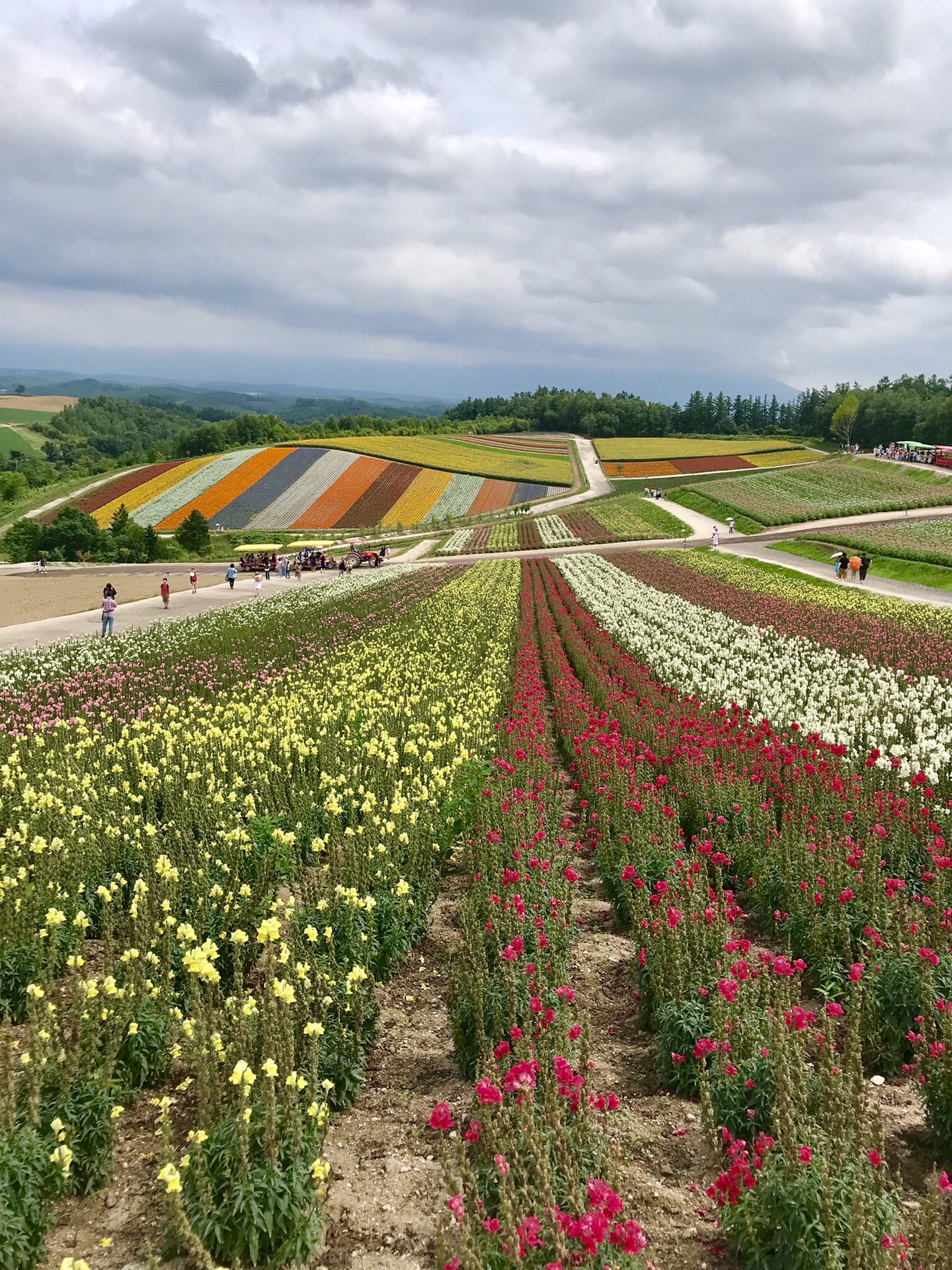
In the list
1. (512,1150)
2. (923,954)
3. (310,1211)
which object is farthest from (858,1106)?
(310,1211)

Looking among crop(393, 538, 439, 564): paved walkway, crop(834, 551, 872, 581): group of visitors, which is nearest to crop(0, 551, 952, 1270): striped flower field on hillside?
crop(834, 551, 872, 581): group of visitors

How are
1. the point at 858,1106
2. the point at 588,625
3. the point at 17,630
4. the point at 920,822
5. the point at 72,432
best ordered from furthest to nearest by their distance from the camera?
the point at 72,432, the point at 17,630, the point at 588,625, the point at 920,822, the point at 858,1106

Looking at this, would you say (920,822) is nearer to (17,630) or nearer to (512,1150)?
(512,1150)

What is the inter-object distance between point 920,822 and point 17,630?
2901cm

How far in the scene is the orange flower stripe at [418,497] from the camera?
79562 millimetres

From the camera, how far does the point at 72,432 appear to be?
607 ft

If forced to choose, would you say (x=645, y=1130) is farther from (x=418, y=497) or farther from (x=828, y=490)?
(x=418, y=497)

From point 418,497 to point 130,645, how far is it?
67.6m

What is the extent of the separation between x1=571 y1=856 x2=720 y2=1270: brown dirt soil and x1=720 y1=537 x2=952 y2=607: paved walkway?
1039 inches

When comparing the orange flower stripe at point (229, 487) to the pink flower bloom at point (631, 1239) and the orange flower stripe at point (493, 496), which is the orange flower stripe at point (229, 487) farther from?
the pink flower bloom at point (631, 1239)

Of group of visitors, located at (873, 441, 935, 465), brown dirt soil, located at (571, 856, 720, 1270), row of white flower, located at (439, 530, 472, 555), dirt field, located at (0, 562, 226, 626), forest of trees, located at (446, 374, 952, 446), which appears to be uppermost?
forest of trees, located at (446, 374, 952, 446)

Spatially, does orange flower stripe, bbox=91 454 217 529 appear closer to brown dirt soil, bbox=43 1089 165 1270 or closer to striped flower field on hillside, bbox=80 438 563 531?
striped flower field on hillside, bbox=80 438 563 531

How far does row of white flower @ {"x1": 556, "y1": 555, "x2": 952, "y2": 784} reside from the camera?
12156mm

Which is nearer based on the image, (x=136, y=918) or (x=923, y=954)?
(x=923, y=954)
